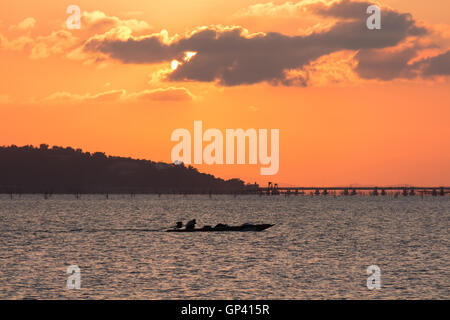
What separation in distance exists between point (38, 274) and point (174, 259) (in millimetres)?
17017

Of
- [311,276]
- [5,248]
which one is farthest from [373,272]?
[5,248]

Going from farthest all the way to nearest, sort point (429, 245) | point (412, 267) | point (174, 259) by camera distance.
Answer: point (429, 245) → point (174, 259) → point (412, 267)

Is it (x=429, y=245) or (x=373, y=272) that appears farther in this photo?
(x=429, y=245)

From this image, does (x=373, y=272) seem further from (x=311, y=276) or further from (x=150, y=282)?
(x=150, y=282)

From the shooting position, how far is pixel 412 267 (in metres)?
67.3

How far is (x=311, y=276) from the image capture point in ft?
195

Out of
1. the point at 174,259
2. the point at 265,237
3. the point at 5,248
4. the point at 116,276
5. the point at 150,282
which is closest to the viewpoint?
the point at 150,282
